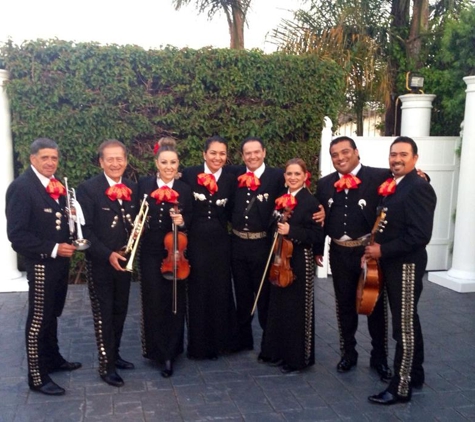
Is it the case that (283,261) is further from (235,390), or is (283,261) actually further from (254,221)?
(235,390)

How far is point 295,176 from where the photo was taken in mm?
4234

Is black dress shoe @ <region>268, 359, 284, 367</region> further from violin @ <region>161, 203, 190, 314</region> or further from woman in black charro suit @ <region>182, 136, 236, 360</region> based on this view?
violin @ <region>161, 203, 190, 314</region>

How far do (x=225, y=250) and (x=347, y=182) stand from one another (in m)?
1.22

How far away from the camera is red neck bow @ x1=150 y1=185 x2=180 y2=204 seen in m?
4.16

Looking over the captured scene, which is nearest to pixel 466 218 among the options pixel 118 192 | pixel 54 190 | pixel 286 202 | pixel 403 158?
pixel 403 158

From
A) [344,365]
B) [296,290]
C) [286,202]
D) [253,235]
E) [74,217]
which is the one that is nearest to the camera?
[74,217]

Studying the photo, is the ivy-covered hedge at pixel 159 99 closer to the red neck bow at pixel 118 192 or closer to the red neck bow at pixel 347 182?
the red neck bow at pixel 118 192

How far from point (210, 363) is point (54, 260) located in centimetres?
167

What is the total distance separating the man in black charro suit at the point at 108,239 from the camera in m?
3.96

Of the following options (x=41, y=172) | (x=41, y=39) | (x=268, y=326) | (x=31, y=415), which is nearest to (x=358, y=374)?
(x=268, y=326)

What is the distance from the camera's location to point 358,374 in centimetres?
437

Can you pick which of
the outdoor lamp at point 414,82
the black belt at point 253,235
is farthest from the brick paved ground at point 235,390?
the outdoor lamp at point 414,82

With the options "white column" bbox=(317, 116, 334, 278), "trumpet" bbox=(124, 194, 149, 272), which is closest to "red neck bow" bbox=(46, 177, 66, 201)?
"trumpet" bbox=(124, 194, 149, 272)

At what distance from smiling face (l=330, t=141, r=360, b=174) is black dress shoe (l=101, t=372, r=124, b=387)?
241cm
